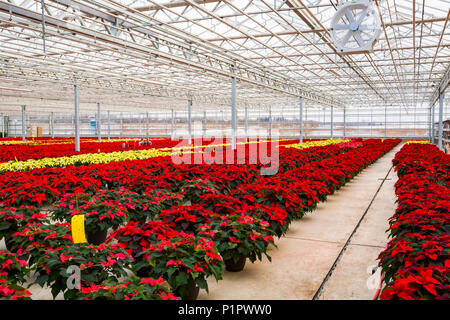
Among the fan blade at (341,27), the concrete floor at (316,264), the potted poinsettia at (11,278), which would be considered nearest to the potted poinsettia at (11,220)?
the concrete floor at (316,264)

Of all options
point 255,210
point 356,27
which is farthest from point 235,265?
point 356,27

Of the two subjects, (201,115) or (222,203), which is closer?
(222,203)

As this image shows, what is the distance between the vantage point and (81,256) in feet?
9.80

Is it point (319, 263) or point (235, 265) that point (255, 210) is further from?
point (319, 263)

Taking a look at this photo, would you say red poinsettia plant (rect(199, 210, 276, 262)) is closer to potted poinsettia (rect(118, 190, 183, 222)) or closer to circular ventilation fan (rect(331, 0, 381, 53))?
potted poinsettia (rect(118, 190, 183, 222))

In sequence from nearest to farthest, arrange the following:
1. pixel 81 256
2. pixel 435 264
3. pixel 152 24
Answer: pixel 435 264 → pixel 81 256 → pixel 152 24

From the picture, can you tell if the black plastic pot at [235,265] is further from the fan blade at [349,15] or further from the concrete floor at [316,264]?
the fan blade at [349,15]

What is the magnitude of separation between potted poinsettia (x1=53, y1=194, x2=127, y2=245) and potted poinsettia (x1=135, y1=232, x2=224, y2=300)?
1.44 metres

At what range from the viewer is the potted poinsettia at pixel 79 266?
2.77m

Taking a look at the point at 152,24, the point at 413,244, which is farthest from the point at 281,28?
the point at 413,244

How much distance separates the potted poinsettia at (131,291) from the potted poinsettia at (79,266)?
0.25 m
